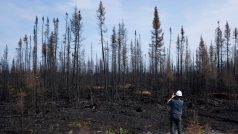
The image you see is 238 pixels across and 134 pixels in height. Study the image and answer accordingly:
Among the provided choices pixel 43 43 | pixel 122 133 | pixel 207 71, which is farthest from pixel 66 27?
pixel 122 133

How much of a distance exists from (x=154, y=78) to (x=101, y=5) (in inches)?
660

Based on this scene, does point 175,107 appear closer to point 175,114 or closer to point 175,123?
point 175,114

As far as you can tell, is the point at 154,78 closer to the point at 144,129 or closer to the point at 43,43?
the point at 43,43

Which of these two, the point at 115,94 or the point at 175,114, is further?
the point at 115,94

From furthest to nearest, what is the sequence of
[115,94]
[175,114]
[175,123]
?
[115,94]
[175,123]
[175,114]

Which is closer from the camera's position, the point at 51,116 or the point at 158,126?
the point at 158,126

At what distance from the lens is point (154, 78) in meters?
60.2

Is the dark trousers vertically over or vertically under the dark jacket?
under

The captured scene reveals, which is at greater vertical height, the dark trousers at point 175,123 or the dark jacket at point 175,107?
the dark jacket at point 175,107

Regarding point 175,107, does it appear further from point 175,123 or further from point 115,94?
point 115,94

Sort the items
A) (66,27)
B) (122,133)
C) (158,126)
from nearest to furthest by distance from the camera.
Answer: (122,133)
(158,126)
(66,27)

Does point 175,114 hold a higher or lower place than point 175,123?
higher

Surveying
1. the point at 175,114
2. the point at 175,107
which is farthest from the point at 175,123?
the point at 175,107

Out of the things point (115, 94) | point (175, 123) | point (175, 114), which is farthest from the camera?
point (115, 94)
